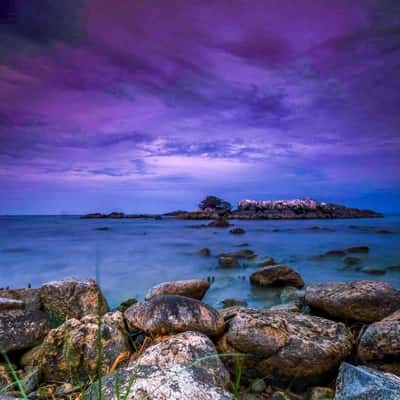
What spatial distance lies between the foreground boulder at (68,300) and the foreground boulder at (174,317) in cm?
144

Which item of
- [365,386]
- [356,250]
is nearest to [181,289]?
[365,386]

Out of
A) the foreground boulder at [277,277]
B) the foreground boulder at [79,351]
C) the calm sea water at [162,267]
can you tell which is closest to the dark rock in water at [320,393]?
the foreground boulder at [79,351]

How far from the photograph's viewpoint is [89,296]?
207 inches

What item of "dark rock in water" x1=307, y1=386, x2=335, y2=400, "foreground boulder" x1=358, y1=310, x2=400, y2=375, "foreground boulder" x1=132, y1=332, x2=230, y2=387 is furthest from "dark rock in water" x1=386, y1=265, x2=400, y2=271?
"foreground boulder" x1=132, y1=332, x2=230, y2=387

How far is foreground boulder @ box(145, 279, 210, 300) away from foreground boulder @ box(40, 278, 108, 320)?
1088 mm

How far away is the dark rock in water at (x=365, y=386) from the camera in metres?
1.91

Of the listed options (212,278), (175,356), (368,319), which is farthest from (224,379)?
(212,278)

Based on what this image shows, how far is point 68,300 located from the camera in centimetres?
516

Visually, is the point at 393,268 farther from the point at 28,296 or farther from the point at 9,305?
the point at 9,305

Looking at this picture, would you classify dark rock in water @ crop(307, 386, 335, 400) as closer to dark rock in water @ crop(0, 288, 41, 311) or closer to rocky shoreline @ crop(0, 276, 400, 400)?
rocky shoreline @ crop(0, 276, 400, 400)

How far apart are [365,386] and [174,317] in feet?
7.72

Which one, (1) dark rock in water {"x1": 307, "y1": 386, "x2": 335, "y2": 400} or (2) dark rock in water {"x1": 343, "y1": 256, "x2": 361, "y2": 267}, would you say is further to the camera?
(2) dark rock in water {"x1": 343, "y1": 256, "x2": 361, "y2": 267}

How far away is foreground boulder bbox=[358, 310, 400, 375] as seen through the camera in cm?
328

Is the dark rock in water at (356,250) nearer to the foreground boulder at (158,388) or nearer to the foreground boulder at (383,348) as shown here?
the foreground boulder at (383,348)
